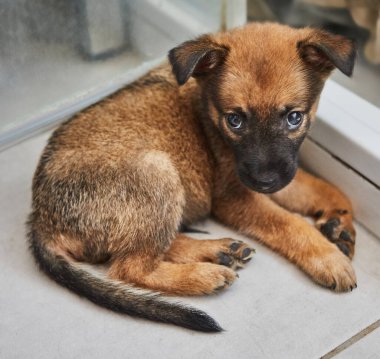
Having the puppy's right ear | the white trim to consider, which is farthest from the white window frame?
the puppy's right ear

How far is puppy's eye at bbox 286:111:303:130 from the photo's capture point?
9.25 feet

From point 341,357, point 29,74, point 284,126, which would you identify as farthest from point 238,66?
point 29,74

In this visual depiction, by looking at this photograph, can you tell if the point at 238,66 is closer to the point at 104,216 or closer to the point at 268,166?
the point at 268,166

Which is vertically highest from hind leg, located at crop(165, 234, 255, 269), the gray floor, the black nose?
the black nose

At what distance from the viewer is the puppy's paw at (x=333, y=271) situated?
9.63 feet

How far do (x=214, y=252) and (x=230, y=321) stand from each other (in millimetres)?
346

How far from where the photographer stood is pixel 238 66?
111 inches

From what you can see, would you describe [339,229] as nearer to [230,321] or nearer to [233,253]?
[233,253]

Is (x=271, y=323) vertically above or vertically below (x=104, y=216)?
below

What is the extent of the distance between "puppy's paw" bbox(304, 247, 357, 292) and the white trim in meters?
0.46

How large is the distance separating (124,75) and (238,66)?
5.03 feet

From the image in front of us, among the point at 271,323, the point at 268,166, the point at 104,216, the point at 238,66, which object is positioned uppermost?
the point at 238,66

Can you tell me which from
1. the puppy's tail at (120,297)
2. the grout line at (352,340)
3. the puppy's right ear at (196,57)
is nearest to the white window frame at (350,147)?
the grout line at (352,340)

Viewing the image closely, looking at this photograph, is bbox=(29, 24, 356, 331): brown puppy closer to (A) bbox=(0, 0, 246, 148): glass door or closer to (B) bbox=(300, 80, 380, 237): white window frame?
(B) bbox=(300, 80, 380, 237): white window frame
